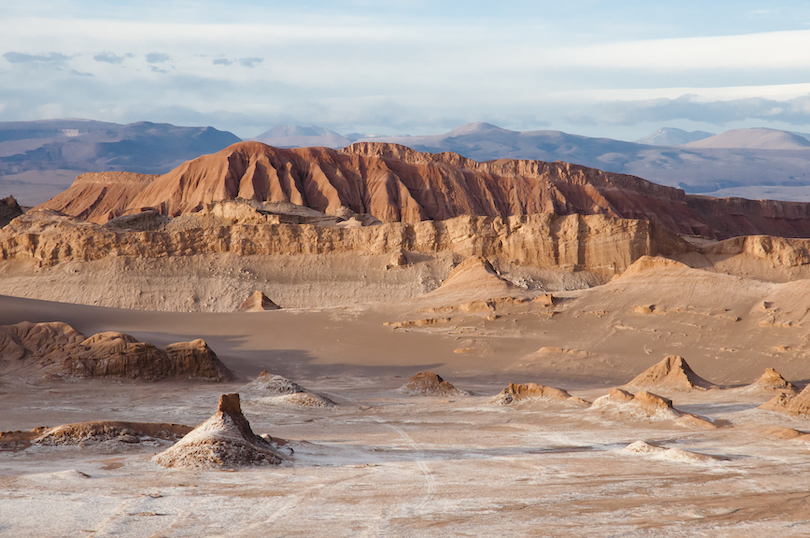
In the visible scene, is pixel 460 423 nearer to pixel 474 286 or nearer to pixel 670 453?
pixel 670 453

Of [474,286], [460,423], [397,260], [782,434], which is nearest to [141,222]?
[397,260]

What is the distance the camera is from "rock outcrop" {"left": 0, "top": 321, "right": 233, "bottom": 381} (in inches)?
925

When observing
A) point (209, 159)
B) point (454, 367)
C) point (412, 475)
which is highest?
point (209, 159)

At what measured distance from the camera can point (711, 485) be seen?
1016 cm

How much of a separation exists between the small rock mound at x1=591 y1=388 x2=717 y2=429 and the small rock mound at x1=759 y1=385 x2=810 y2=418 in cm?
198

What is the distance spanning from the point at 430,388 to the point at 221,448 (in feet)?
41.2

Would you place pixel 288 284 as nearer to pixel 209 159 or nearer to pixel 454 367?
pixel 454 367

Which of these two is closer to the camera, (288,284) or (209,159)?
(288,284)

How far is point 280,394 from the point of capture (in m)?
21.2

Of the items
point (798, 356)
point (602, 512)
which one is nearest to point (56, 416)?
point (602, 512)

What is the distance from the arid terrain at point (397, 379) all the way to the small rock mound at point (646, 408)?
67 millimetres

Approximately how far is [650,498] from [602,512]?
0.99 m

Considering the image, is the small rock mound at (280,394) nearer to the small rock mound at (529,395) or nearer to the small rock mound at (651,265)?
the small rock mound at (529,395)

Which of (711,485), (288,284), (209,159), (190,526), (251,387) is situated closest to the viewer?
(190,526)
